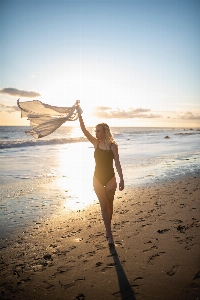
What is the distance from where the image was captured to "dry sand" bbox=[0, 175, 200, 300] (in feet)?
10.8

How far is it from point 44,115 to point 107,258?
3.46 meters

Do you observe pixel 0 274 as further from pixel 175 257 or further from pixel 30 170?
pixel 30 170

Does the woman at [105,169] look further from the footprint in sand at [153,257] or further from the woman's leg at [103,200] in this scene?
the footprint in sand at [153,257]

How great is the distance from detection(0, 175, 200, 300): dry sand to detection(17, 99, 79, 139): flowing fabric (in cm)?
247

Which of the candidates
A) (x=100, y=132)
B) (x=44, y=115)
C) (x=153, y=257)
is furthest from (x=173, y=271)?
(x=44, y=115)

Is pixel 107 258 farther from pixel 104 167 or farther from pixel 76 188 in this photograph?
pixel 76 188

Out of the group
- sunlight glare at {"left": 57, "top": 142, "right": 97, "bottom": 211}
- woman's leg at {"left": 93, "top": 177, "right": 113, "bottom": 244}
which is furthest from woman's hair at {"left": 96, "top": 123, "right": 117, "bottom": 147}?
sunlight glare at {"left": 57, "top": 142, "right": 97, "bottom": 211}

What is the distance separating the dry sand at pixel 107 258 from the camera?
330 cm

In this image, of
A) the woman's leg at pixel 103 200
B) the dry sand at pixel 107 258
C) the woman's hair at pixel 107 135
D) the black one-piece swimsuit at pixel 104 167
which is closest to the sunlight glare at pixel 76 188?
the dry sand at pixel 107 258

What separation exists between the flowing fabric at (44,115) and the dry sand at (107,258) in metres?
2.47

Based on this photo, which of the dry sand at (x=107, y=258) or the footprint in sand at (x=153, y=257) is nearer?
the dry sand at (x=107, y=258)

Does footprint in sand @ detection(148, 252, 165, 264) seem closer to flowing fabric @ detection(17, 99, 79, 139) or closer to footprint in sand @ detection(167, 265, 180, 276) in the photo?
footprint in sand @ detection(167, 265, 180, 276)

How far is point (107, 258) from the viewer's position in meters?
4.14

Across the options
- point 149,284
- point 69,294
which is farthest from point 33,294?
point 149,284
